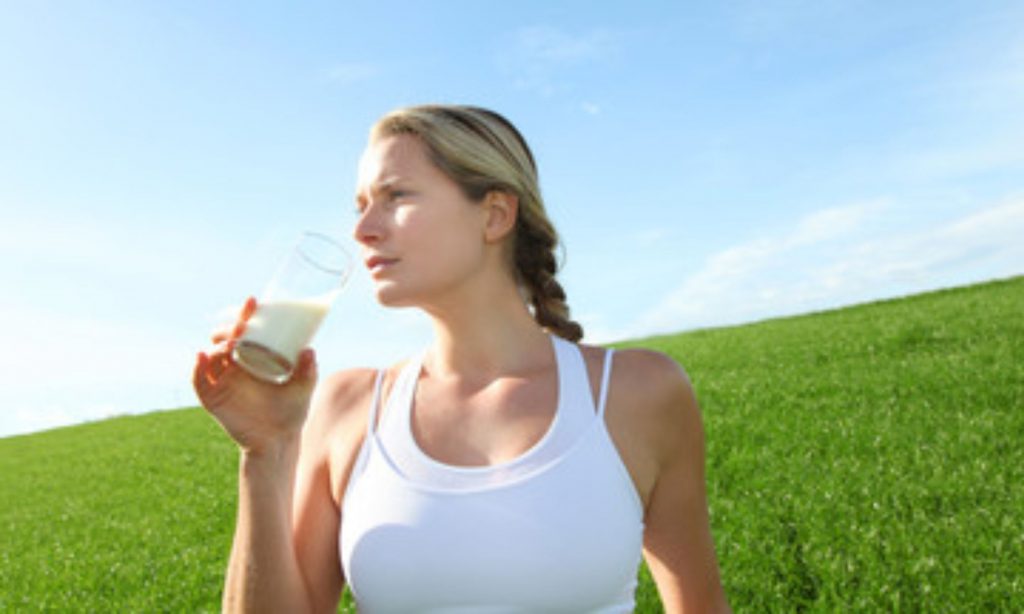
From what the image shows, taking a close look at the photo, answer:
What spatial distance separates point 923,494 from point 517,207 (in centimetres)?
542

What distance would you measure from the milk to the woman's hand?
0.03 meters

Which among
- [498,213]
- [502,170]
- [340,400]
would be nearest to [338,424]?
[340,400]

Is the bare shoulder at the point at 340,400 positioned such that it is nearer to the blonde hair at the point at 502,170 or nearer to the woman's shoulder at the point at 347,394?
the woman's shoulder at the point at 347,394

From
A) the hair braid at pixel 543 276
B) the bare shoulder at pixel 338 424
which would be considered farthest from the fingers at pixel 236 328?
the hair braid at pixel 543 276

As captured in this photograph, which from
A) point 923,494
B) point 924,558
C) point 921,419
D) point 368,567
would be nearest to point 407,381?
point 368,567

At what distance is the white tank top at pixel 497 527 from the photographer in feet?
8.24

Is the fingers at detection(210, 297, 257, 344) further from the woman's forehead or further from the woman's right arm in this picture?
the woman's forehead

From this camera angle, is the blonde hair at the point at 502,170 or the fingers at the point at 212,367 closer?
the fingers at the point at 212,367

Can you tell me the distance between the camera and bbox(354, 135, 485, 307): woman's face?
2.67 metres

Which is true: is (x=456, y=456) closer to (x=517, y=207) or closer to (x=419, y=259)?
(x=419, y=259)

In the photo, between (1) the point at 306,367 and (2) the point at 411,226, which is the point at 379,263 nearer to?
(2) the point at 411,226

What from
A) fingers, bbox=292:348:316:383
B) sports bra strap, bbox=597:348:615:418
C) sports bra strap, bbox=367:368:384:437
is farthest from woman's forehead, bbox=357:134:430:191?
sports bra strap, bbox=597:348:615:418

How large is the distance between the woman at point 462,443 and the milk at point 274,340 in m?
0.05

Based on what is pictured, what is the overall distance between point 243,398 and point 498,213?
1.06m
